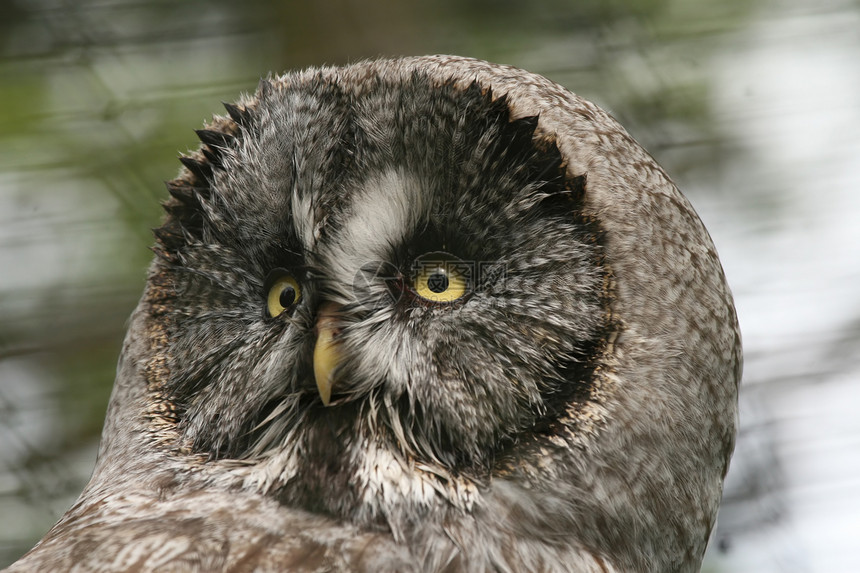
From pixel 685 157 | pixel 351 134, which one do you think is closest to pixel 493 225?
pixel 351 134

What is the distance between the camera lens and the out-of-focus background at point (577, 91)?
3227 mm

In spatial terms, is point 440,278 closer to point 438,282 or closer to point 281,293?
point 438,282

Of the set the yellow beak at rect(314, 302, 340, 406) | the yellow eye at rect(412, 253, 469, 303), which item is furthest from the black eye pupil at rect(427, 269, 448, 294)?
the yellow beak at rect(314, 302, 340, 406)

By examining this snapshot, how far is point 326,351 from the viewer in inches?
66.1

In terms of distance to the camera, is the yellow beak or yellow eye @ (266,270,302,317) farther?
yellow eye @ (266,270,302,317)

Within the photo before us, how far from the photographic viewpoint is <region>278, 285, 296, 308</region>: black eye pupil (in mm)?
1809

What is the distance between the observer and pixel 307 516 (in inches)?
66.7

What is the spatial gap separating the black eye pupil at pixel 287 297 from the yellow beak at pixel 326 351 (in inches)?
4.0

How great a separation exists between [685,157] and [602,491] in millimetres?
1959

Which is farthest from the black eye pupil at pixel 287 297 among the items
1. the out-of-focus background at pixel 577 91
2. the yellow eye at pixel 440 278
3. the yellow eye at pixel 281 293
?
the out-of-focus background at pixel 577 91

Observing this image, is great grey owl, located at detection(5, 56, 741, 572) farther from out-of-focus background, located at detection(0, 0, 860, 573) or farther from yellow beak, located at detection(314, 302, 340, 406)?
out-of-focus background, located at detection(0, 0, 860, 573)

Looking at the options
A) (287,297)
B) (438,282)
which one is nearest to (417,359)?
(438,282)

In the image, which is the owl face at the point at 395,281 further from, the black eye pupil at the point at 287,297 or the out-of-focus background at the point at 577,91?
the out-of-focus background at the point at 577,91

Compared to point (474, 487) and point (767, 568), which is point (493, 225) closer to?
point (474, 487)
